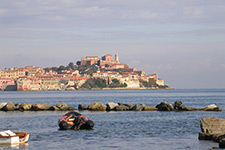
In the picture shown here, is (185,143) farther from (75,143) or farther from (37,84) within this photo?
(37,84)

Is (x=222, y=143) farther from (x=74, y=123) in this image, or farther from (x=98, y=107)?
(x=98, y=107)

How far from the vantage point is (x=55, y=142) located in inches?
846

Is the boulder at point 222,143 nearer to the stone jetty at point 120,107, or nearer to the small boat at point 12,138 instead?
the small boat at point 12,138

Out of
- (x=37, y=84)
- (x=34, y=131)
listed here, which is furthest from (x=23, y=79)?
(x=34, y=131)

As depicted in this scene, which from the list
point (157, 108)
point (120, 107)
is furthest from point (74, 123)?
point (157, 108)

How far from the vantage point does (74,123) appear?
27.2m

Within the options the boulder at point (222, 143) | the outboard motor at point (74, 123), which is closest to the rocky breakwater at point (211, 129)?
the boulder at point (222, 143)

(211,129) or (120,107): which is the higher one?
(120,107)

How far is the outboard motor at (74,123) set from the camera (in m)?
27.0

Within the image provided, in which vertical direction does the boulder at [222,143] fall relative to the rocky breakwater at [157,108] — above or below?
below

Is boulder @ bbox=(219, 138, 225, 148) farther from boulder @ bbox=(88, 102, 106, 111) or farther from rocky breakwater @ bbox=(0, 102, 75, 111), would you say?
rocky breakwater @ bbox=(0, 102, 75, 111)

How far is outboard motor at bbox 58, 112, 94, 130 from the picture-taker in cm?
2698

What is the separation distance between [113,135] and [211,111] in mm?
21058

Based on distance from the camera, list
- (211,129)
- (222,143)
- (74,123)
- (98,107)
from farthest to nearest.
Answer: (98,107)
(74,123)
(211,129)
(222,143)
